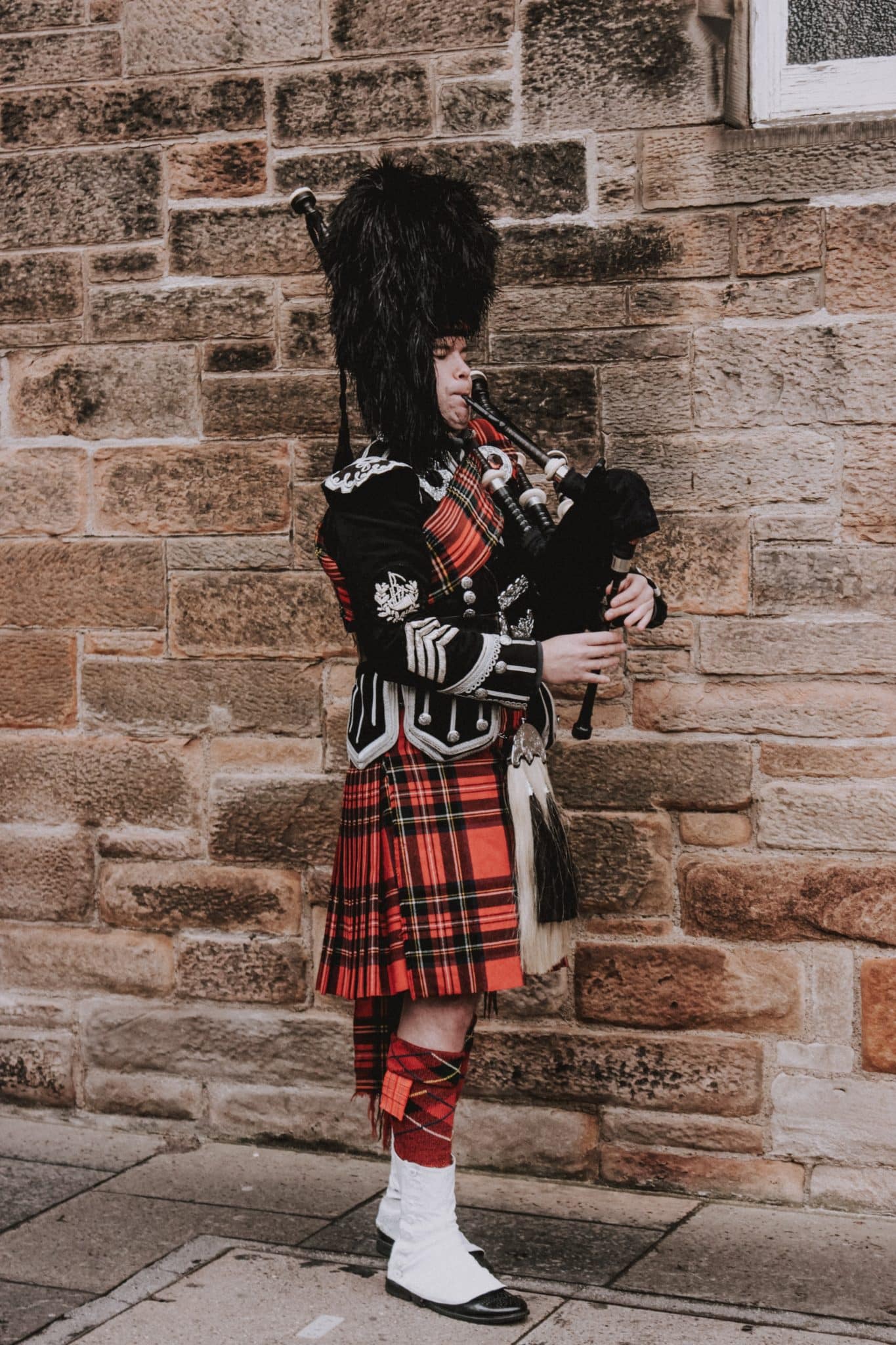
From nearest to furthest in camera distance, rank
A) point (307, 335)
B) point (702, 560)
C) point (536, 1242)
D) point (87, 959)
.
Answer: point (536, 1242)
point (702, 560)
point (307, 335)
point (87, 959)

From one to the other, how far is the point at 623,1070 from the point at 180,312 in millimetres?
2026

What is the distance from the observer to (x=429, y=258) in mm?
2805

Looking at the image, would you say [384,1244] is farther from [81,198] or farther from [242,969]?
[81,198]

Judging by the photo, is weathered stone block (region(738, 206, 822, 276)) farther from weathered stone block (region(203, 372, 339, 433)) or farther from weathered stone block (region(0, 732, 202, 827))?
weathered stone block (region(0, 732, 202, 827))

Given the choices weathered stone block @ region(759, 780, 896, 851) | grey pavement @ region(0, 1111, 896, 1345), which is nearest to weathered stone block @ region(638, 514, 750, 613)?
weathered stone block @ region(759, 780, 896, 851)

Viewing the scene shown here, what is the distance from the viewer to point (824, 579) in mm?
3381

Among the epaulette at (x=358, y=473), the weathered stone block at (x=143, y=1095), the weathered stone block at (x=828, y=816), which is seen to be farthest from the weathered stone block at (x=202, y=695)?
the weathered stone block at (x=828, y=816)

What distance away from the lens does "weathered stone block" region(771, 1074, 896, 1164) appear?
132 inches

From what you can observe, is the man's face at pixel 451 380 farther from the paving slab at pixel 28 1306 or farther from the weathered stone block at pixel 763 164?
the paving slab at pixel 28 1306

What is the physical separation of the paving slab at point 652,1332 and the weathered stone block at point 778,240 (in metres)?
2.09

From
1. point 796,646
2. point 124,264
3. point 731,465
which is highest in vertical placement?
point 124,264

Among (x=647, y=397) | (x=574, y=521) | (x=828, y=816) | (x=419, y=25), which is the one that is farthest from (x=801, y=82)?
(x=828, y=816)

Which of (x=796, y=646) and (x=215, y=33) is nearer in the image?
(x=796, y=646)

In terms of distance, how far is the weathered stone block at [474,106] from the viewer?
354cm
